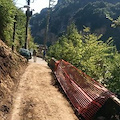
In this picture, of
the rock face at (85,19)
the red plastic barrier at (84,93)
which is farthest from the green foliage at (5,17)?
the rock face at (85,19)

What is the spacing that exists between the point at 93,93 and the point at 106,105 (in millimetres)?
1086

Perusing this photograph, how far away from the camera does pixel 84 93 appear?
8281 millimetres

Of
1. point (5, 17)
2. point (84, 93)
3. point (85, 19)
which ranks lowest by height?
point (84, 93)

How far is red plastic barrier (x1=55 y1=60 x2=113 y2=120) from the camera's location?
6.93 meters

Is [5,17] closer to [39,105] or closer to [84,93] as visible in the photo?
[39,105]

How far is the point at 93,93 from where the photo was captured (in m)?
7.68

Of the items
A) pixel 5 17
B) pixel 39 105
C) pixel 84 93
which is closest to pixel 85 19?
pixel 5 17

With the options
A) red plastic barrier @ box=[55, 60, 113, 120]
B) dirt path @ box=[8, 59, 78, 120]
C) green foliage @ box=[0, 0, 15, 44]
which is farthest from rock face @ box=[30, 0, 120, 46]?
dirt path @ box=[8, 59, 78, 120]

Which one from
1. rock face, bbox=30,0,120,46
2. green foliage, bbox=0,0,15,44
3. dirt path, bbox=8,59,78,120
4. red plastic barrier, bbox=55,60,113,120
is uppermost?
rock face, bbox=30,0,120,46

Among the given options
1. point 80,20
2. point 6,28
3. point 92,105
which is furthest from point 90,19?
point 92,105

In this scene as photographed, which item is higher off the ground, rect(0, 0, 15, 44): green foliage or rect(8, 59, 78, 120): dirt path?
rect(0, 0, 15, 44): green foliage

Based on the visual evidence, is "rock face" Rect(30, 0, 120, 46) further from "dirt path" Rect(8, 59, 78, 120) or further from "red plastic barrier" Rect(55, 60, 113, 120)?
"dirt path" Rect(8, 59, 78, 120)

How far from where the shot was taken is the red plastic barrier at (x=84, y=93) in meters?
6.93

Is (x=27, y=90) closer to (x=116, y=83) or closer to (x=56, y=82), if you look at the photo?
(x=56, y=82)
